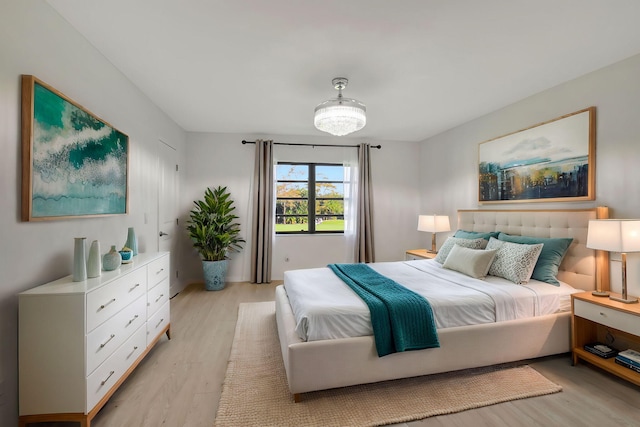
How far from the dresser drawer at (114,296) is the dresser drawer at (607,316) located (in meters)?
3.43

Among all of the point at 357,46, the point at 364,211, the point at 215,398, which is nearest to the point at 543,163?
the point at 357,46

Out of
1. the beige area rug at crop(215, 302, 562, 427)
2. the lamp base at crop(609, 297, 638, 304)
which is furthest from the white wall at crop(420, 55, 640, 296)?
the beige area rug at crop(215, 302, 562, 427)

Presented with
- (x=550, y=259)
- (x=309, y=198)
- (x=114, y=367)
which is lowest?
(x=114, y=367)

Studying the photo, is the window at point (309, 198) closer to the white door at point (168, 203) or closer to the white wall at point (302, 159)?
the white wall at point (302, 159)

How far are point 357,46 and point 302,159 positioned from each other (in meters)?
2.96

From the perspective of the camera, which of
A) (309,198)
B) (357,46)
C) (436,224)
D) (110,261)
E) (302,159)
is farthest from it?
(309,198)

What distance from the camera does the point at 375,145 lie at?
17.5 ft

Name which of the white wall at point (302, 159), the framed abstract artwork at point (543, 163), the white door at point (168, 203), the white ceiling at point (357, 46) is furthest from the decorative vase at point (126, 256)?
A: the framed abstract artwork at point (543, 163)

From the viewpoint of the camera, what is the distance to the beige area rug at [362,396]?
1774 mm

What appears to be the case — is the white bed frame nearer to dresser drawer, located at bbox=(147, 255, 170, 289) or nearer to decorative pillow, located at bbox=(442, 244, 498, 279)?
decorative pillow, located at bbox=(442, 244, 498, 279)

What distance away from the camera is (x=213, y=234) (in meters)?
4.40

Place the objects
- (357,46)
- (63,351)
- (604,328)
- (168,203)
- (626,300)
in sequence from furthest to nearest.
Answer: (168,203) → (604,328) → (357,46) → (626,300) → (63,351)

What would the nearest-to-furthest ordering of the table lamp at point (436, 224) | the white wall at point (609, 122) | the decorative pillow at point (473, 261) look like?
the white wall at point (609, 122), the decorative pillow at point (473, 261), the table lamp at point (436, 224)

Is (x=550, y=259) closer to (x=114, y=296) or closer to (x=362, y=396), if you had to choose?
(x=362, y=396)
